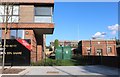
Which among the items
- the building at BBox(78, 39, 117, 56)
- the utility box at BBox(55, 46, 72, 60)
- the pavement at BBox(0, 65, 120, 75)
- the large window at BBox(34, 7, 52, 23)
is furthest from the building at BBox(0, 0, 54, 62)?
the building at BBox(78, 39, 117, 56)

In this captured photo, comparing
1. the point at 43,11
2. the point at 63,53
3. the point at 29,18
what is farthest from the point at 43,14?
the point at 63,53

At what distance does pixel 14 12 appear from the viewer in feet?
90.0

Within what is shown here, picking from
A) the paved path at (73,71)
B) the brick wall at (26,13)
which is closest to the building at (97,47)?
the brick wall at (26,13)

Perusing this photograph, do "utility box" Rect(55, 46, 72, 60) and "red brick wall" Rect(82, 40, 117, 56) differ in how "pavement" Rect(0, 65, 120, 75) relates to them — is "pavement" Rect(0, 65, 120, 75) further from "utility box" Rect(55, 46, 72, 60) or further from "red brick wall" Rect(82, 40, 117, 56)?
"red brick wall" Rect(82, 40, 117, 56)

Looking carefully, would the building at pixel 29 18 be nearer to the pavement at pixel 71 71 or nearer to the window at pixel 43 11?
the window at pixel 43 11

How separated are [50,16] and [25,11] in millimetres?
2680

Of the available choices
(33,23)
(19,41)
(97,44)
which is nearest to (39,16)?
(33,23)

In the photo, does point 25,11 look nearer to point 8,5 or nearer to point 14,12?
point 14,12

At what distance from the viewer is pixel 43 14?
A: 1087 inches

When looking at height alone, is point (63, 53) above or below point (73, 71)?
above

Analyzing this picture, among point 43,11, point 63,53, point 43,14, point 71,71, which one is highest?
point 43,11

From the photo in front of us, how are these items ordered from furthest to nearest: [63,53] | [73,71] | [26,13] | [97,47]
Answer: [97,47] → [63,53] → [26,13] → [73,71]

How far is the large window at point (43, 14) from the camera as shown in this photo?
27328 millimetres

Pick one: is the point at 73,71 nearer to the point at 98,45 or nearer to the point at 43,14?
the point at 43,14
